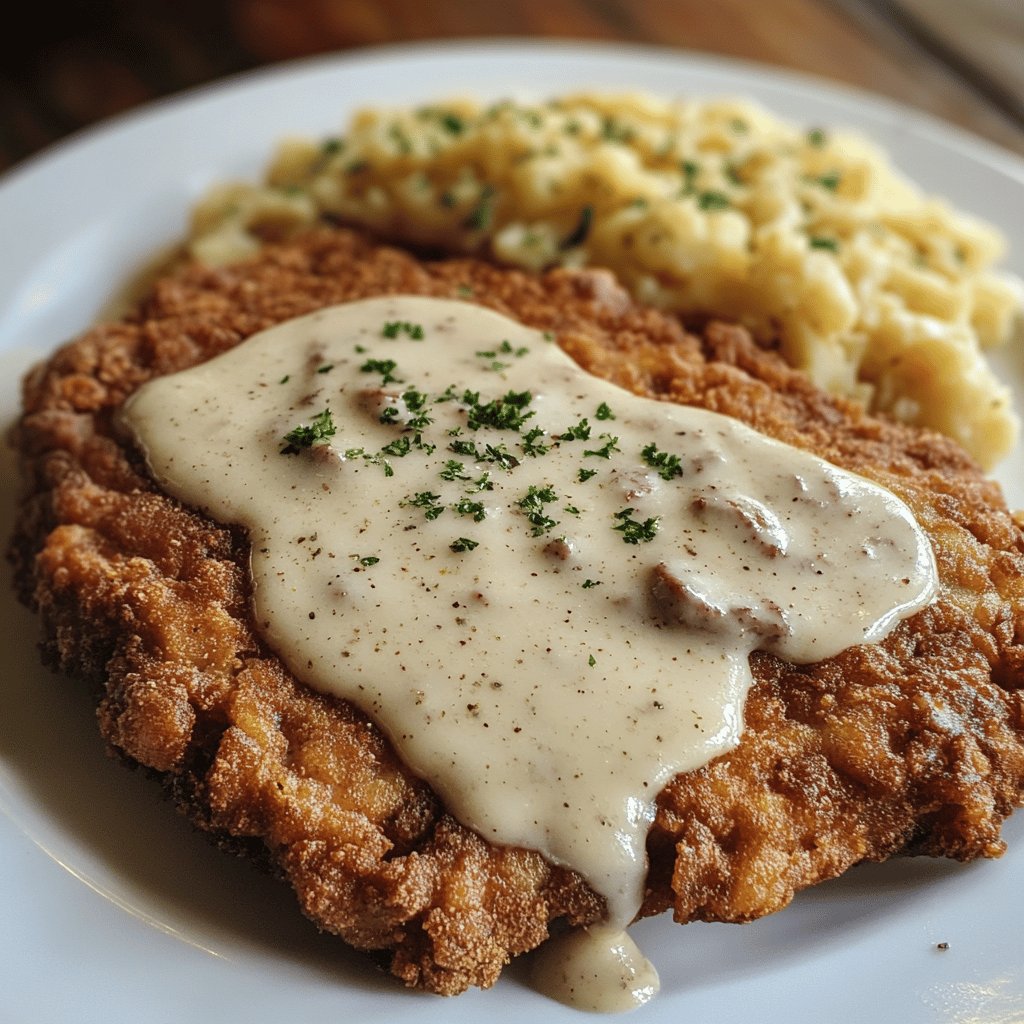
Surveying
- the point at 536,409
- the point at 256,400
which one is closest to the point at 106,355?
the point at 256,400

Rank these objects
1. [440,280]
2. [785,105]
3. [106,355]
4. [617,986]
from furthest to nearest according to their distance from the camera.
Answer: [785,105] → [440,280] → [106,355] → [617,986]

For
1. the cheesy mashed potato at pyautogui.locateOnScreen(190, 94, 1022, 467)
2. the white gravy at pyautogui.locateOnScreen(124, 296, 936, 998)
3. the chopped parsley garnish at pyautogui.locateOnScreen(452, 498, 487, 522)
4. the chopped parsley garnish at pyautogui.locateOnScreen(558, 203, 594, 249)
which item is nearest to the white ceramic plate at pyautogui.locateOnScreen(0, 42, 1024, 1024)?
the white gravy at pyautogui.locateOnScreen(124, 296, 936, 998)

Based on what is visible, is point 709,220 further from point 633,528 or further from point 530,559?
point 530,559

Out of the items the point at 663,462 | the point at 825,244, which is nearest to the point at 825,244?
the point at 825,244

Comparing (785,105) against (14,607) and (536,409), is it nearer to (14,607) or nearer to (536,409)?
(536,409)

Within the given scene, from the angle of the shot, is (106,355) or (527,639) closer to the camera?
(527,639)

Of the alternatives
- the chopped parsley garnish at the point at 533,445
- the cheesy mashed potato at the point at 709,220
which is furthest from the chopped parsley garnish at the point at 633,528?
A: the cheesy mashed potato at the point at 709,220

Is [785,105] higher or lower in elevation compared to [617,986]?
higher
